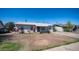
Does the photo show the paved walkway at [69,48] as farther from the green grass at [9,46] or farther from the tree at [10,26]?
the tree at [10,26]

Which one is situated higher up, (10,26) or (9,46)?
(10,26)

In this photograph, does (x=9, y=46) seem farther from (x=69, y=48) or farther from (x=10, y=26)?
(x=69, y=48)

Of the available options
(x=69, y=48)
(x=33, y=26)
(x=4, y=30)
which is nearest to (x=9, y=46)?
(x=4, y=30)

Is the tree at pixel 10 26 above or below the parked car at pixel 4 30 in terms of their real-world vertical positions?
above

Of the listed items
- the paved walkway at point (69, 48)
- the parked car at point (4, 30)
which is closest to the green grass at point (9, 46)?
the parked car at point (4, 30)

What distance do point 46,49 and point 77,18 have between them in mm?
693

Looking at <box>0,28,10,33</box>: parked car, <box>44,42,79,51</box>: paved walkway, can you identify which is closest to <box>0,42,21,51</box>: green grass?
<box>0,28,10,33</box>: parked car

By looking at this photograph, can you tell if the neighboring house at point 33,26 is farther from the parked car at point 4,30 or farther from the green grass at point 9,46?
the green grass at point 9,46

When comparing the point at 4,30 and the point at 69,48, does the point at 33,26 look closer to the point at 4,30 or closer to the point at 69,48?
the point at 4,30

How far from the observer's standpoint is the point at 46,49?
10.7ft

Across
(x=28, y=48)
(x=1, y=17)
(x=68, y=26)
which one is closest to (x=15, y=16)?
(x=1, y=17)

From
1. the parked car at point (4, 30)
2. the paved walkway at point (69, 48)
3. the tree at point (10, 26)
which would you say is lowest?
the paved walkway at point (69, 48)
